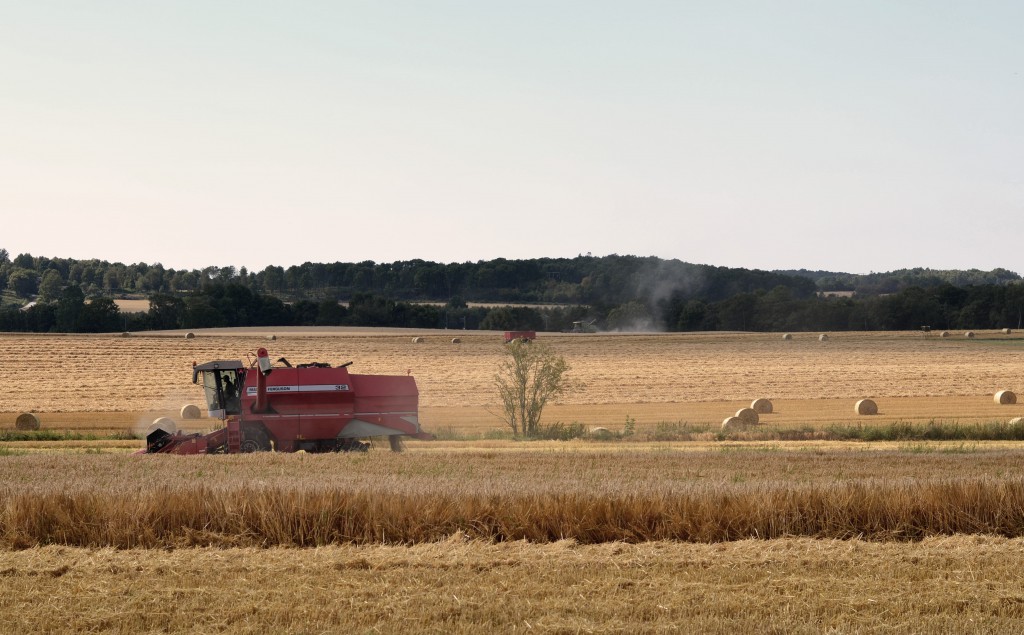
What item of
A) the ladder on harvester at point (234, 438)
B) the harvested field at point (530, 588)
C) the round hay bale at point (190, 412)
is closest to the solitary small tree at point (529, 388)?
the ladder on harvester at point (234, 438)

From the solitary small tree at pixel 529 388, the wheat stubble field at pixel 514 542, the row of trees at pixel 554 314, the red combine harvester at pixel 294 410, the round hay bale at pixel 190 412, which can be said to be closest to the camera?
the wheat stubble field at pixel 514 542

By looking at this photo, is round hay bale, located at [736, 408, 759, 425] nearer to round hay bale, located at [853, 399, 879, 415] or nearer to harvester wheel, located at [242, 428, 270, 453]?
round hay bale, located at [853, 399, 879, 415]

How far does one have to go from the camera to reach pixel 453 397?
4400 centimetres

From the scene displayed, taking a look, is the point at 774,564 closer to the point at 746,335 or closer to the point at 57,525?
the point at 57,525

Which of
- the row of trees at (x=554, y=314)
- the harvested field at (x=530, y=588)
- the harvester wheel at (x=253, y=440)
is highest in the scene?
the row of trees at (x=554, y=314)

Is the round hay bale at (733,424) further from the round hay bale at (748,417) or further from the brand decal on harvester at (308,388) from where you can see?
the brand decal on harvester at (308,388)

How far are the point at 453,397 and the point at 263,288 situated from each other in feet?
340

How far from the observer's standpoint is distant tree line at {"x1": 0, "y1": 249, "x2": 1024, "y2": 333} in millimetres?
95750

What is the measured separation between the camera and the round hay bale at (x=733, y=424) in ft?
100

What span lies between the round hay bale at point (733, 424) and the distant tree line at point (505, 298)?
68463 millimetres

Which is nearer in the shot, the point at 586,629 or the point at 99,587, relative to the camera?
the point at 586,629

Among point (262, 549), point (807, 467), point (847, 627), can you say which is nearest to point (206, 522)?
point (262, 549)

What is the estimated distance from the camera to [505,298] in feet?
481

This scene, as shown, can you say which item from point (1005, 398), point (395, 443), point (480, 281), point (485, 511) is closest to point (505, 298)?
point (480, 281)
